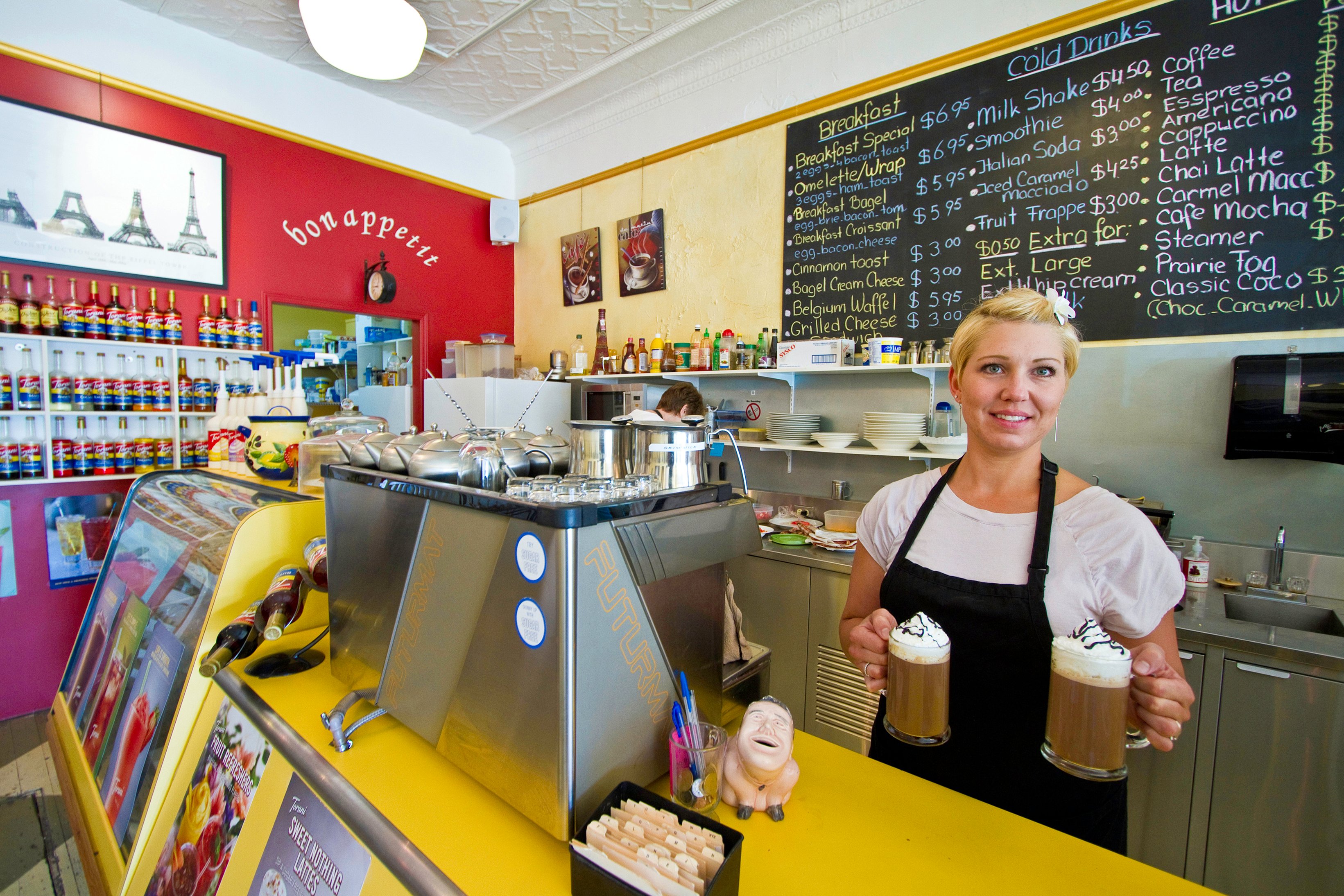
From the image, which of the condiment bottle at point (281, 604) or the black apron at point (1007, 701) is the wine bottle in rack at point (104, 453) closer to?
the condiment bottle at point (281, 604)

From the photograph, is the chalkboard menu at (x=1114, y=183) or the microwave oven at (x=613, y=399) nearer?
the chalkboard menu at (x=1114, y=183)

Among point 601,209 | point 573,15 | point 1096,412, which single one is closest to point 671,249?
point 601,209

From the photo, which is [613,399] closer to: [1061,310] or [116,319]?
[116,319]

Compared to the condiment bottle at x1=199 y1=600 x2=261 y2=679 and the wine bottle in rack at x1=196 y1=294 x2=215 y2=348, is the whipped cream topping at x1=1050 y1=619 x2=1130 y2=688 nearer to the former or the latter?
the condiment bottle at x1=199 y1=600 x2=261 y2=679

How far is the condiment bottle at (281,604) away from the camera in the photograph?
129 centimetres

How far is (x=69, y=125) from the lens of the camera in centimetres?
326

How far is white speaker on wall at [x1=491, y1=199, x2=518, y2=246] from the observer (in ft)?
16.9

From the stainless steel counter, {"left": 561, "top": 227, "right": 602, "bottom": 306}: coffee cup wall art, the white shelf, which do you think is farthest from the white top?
{"left": 561, "top": 227, "right": 602, "bottom": 306}: coffee cup wall art

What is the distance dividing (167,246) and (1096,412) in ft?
16.8

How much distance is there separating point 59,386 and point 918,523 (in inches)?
168

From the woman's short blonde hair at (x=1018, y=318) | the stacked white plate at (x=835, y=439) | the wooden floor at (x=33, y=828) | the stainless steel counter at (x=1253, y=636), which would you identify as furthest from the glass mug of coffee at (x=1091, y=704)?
the wooden floor at (x=33, y=828)

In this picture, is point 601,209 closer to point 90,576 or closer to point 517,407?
point 517,407

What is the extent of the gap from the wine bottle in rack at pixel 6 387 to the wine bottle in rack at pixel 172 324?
664mm

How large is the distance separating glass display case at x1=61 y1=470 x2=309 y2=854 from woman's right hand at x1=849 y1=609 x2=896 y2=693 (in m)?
1.56
